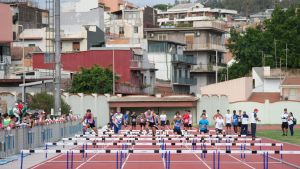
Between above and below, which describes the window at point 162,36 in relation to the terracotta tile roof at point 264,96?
above

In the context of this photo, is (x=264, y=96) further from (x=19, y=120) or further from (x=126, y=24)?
(x=19, y=120)

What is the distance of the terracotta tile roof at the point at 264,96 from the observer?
274 ft

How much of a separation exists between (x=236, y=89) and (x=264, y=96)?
3.35 m

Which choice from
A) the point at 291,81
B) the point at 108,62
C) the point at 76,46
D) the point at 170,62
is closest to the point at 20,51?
the point at 76,46

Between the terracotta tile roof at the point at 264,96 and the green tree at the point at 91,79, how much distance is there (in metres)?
16.3

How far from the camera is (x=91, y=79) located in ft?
267

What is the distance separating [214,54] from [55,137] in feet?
250

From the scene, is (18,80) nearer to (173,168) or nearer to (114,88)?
(114,88)

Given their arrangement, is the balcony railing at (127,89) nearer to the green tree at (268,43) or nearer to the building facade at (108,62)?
the building facade at (108,62)

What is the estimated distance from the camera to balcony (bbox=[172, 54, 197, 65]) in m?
102

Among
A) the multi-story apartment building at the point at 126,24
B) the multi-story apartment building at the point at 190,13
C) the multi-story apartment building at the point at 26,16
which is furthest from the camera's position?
the multi-story apartment building at the point at 190,13

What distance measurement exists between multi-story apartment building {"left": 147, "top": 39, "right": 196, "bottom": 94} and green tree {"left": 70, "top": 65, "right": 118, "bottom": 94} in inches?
722

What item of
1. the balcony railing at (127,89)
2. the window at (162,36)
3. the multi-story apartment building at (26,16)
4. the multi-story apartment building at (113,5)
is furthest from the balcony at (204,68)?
the multi-story apartment building at (26,16)

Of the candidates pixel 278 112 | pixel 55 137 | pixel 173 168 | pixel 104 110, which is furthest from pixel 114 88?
pixel 173 168
